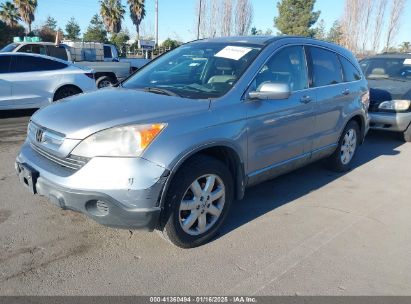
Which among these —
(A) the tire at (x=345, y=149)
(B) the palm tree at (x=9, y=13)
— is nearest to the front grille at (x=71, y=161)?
(A) the tire at (x=345, y=149)

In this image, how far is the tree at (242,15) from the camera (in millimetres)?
47938

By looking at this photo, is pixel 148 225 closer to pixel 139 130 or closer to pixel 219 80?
pixel 139 130

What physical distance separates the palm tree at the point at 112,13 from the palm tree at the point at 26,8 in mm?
7582

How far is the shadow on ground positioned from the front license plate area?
1654 millimetres

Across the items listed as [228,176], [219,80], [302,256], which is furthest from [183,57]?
[302,256]

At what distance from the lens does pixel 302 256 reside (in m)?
3.40

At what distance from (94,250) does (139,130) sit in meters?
1.14

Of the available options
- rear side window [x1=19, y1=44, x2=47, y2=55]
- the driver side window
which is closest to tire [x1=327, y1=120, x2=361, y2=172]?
the driver side window

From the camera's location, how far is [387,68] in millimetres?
8953

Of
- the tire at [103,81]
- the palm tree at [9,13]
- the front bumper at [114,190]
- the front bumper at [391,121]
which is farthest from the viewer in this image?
the palm tree at [9,13]

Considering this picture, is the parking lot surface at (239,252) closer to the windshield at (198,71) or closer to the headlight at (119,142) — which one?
the headlight at (119,142)

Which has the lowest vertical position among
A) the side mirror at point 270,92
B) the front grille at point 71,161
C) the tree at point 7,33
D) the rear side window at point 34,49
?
the front grille at point 71,161

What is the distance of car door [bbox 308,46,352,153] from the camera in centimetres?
470

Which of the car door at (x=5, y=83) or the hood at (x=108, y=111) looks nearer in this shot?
the hood at (x=108, y=111)
